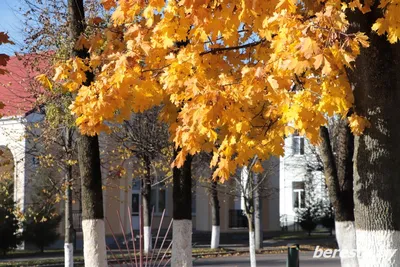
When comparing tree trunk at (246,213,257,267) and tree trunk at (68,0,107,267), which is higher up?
tree trunk at (68,0,107,267)

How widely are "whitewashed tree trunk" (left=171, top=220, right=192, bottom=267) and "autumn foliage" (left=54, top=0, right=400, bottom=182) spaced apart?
9.02ft

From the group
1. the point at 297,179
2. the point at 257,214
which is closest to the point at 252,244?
the point at 257,214

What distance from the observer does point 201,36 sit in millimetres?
7789

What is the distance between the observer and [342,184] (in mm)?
10594

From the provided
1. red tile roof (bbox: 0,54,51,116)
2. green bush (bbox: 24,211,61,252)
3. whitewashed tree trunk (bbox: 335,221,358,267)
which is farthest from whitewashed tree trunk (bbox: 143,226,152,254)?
whitewashed tree trunk (bbox: 335,221,358,267)

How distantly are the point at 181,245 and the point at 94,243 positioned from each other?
1.77 metres

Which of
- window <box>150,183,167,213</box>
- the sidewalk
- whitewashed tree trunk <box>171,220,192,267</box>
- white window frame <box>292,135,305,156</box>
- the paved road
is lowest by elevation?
the paved road

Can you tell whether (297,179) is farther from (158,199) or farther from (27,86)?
(27,86)

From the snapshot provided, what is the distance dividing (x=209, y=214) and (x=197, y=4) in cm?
3380

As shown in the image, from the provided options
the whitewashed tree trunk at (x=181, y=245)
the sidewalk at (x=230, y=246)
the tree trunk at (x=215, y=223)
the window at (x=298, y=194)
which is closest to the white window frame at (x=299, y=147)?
the window at (x=298, y=194)

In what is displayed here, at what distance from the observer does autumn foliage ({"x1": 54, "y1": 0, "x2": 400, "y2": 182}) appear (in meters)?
6.19

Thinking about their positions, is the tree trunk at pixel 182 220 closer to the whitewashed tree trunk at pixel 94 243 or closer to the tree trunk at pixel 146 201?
the whitewashed tree trunk at pixel 94 243

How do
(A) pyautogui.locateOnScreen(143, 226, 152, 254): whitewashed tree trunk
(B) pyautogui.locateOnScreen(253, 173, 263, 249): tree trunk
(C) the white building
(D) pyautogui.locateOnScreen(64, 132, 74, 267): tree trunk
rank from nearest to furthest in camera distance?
(D) pyautogui.locateOnScreen(64, 132, 74, 267): tree trunk, (A) pyautogui.locateOnScreen(143, 226, 152, 254): whitewashed tree trunk, (B) pyautogui.locateOnScreen(253, 173, 263, 249): tree trunk, (C) the white building

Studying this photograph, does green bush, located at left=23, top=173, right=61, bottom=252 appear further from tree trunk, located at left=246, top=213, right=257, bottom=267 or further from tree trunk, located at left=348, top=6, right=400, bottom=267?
tree trunk, located at left=348, top=6, right=400, bottom=267
